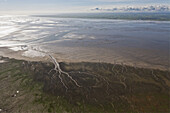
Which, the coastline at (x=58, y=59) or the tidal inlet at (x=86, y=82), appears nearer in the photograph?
the tidal inlet at (x=86, y=82)

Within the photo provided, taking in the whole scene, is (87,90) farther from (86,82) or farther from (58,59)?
(58,59)

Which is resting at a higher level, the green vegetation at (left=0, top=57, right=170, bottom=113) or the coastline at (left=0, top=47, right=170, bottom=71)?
the coastline at (left=0, top=47, right=170, bottom=71)

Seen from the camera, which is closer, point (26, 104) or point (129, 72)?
point (26, 104)

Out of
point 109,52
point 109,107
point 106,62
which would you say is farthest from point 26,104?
point 109,52

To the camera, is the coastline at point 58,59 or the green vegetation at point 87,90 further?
the coastline at point 58,59

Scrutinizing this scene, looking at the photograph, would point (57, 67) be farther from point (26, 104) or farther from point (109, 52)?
point (109, 52)

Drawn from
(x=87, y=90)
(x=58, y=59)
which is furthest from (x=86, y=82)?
(x=58, y=59)

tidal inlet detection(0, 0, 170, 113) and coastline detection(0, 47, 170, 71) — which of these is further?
coastline detection(0, 47, 170, 71)

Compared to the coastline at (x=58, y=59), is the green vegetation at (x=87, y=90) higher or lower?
lower
